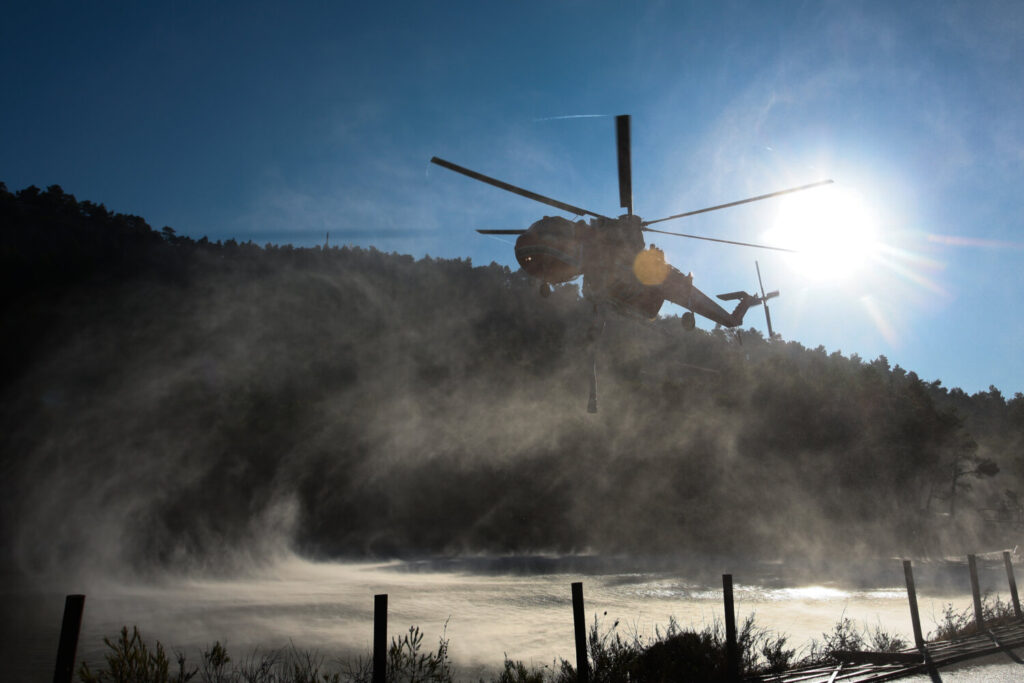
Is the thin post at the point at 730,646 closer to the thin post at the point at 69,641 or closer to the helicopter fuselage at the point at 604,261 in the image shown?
the helicopter fuselage at the point at 604,261

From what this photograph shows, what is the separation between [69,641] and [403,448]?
298ft

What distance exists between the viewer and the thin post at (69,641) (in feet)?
21.5

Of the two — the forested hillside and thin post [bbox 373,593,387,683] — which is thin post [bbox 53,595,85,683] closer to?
thin post [bbox 373,593,387,683]

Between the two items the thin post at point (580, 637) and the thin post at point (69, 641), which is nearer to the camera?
the thin post at point (69, 641)

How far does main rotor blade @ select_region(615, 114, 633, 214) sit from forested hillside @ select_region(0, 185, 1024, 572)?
45.1m

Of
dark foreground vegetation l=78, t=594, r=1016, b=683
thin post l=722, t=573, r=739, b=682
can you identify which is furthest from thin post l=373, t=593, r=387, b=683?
thin post l=722, t=573, r=739, b=682

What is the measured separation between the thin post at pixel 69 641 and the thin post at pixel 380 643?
344 cm

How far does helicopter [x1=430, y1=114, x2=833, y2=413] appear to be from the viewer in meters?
15.3

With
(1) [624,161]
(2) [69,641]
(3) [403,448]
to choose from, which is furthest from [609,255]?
(3) [403,448]

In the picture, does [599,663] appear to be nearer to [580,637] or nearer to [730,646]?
[580,637]

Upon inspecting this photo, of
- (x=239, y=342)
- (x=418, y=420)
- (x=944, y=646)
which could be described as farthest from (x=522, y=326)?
(x=944, y=646)

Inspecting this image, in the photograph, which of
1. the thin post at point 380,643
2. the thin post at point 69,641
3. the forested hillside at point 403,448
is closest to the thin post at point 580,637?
the thin post at point 380,643

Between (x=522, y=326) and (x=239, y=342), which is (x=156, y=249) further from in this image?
(x=522, y=326)

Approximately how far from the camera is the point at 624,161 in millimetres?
15070
